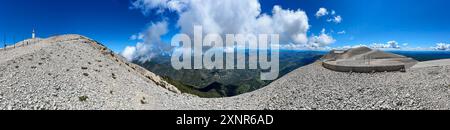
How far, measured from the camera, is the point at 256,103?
28094 mm

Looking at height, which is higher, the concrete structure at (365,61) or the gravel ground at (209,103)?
the concrete structure at (365,61)

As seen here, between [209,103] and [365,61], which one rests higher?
[365,61]

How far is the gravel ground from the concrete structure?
3.28 feet

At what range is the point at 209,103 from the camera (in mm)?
30141

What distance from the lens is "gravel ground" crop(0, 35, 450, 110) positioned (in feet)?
68.1

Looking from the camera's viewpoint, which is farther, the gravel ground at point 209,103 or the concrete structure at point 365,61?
the concrete structure at point 365,61

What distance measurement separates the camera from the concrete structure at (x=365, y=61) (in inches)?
1137

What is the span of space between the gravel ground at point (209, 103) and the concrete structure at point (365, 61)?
3.28 ft

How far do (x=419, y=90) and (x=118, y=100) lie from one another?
24142 mm

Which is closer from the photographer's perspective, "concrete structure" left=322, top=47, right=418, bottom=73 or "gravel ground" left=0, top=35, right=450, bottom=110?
"gravel ground" left=0, top=35, right=450, bottom=110

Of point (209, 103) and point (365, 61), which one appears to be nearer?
point (209, 103)

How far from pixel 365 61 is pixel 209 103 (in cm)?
2340
